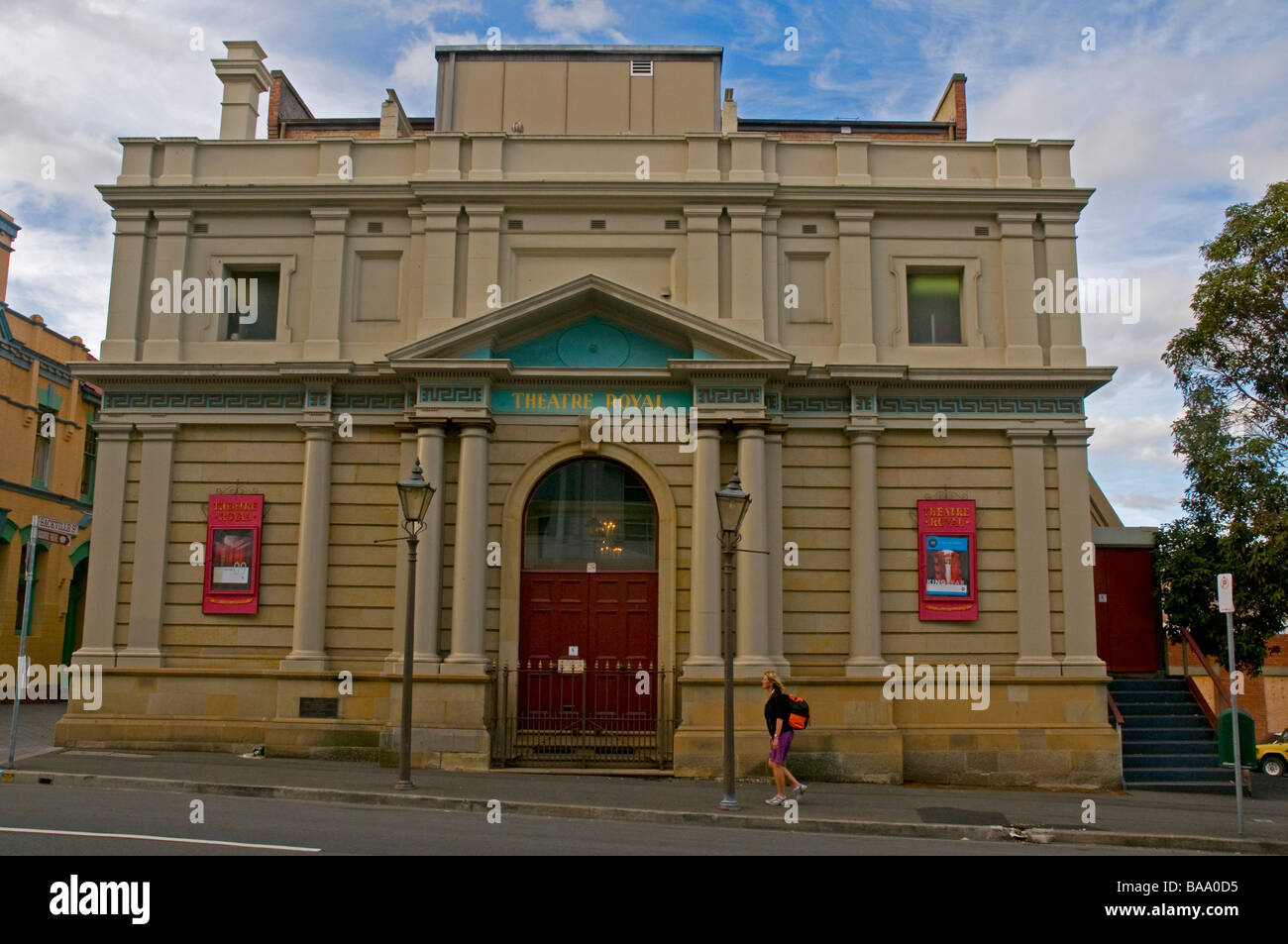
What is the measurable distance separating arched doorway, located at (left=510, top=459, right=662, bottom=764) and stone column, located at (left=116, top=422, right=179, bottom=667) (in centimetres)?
667

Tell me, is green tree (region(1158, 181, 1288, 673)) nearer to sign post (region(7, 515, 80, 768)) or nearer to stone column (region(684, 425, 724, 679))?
stone column (region(684, 425, 724, 679))

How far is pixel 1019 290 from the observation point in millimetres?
20688

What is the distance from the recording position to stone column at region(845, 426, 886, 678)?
19297mm

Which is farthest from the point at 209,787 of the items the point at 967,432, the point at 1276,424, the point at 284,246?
the point at 1276,424

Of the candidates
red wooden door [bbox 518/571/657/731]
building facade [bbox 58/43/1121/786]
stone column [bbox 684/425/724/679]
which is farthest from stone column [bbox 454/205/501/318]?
red wooden door [bbox 518/571/657/731]

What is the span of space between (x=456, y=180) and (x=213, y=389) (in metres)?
6.04

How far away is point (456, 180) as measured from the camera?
67.4ft

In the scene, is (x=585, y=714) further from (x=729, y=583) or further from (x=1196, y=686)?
(x=1196, y=686)

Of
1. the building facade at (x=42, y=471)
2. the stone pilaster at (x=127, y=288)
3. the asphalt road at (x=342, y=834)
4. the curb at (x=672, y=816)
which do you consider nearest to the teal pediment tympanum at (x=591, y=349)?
the stone pilaster at (x=127, y=288)

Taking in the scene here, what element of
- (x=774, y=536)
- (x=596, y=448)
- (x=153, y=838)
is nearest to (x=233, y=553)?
(x=596, y=448)

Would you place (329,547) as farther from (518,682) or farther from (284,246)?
(284,246)

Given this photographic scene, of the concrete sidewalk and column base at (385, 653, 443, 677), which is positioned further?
column base at (385, 653, 443, 677)

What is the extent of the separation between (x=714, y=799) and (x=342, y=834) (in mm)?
6067
